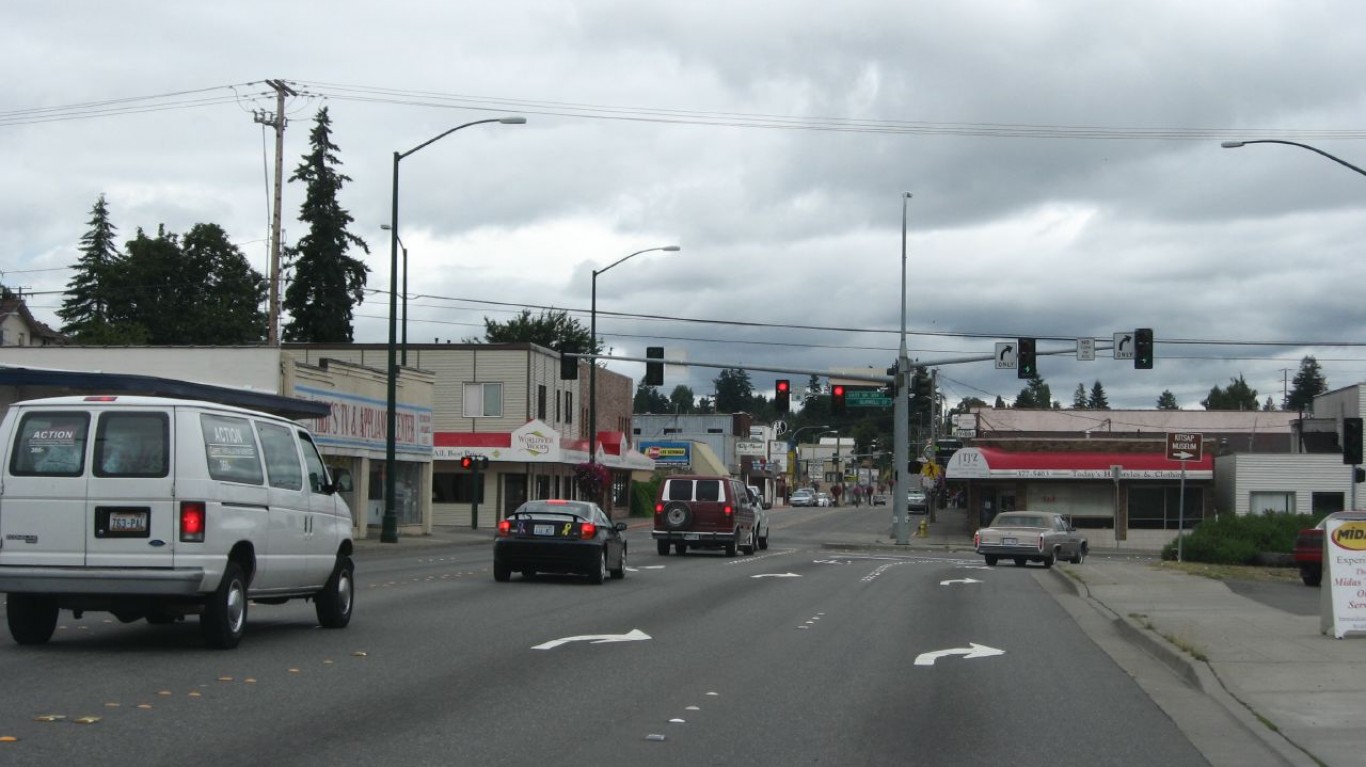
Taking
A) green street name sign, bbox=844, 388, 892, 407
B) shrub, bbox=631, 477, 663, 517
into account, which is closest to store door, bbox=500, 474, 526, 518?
shrub, bbox=631, 477, 663, 517

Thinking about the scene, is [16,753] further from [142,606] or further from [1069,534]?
[1069,534]

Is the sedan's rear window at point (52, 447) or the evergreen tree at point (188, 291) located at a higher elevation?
the evergreen tree at point (188, 291)

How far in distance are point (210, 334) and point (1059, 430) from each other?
48.6m

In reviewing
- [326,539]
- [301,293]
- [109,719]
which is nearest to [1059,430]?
[301,293]

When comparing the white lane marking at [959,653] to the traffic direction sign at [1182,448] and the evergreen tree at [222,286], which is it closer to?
the traffic direction sign at [1182,448]

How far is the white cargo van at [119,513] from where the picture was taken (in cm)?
1234

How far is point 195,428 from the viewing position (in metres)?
12.6

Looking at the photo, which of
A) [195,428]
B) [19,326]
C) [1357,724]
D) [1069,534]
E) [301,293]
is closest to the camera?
[1357,724]

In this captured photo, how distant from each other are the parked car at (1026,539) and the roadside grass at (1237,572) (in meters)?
2.97

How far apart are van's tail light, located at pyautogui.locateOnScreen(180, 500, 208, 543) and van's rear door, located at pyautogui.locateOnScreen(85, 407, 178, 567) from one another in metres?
0.07

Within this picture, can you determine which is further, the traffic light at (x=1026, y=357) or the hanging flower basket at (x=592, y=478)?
the hanging flower basket at (x=592, y=478)

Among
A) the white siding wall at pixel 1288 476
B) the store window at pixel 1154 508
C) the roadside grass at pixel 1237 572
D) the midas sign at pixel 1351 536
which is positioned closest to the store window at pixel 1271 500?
the white siding wall at pixel 1288 476

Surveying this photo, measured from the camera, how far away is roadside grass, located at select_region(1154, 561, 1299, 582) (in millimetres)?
29328

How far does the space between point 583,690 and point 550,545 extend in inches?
480
